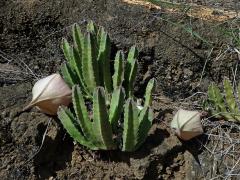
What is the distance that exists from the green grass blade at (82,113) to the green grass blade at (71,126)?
3cm

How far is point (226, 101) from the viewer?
2605 millimetres

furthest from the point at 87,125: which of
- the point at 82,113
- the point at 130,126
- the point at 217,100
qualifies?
the point at 217,100

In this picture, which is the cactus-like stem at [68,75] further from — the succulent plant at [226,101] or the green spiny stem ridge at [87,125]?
the succulent plant at [226,101]

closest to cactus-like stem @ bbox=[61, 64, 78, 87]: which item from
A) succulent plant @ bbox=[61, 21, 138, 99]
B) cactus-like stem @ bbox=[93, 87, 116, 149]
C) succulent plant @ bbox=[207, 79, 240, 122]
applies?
succulent plant @ bbox=[61, 21, 138, 99]

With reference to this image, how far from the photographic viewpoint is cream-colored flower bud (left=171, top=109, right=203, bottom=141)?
2.38m

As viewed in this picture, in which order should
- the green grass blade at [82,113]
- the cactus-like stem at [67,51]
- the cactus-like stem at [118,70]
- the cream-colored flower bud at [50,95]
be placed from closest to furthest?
1. the green grass blade at [82,113]
2. the cream-colored flower bud at [50,95]
3. the cactus-like stem at [118,70]
4. the cactus-like stem at [67,51]

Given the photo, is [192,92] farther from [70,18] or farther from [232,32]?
[70,18]

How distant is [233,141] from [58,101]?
0.87 meters

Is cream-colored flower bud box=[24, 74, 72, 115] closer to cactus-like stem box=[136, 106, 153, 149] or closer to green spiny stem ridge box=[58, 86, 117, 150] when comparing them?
green spiny stem ridge box=[58, 86, 117, 150]

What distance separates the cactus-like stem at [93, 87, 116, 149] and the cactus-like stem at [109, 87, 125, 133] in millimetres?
82

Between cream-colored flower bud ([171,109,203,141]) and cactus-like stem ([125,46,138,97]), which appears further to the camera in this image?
cactus-like stem ([125,46,138,97])

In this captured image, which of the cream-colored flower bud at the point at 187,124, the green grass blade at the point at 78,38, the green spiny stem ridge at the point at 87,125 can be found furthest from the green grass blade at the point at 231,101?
the green grass blade at the point at 78,38

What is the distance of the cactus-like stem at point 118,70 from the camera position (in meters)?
2.48

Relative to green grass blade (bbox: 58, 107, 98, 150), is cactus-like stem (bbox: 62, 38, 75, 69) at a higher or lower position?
higher
